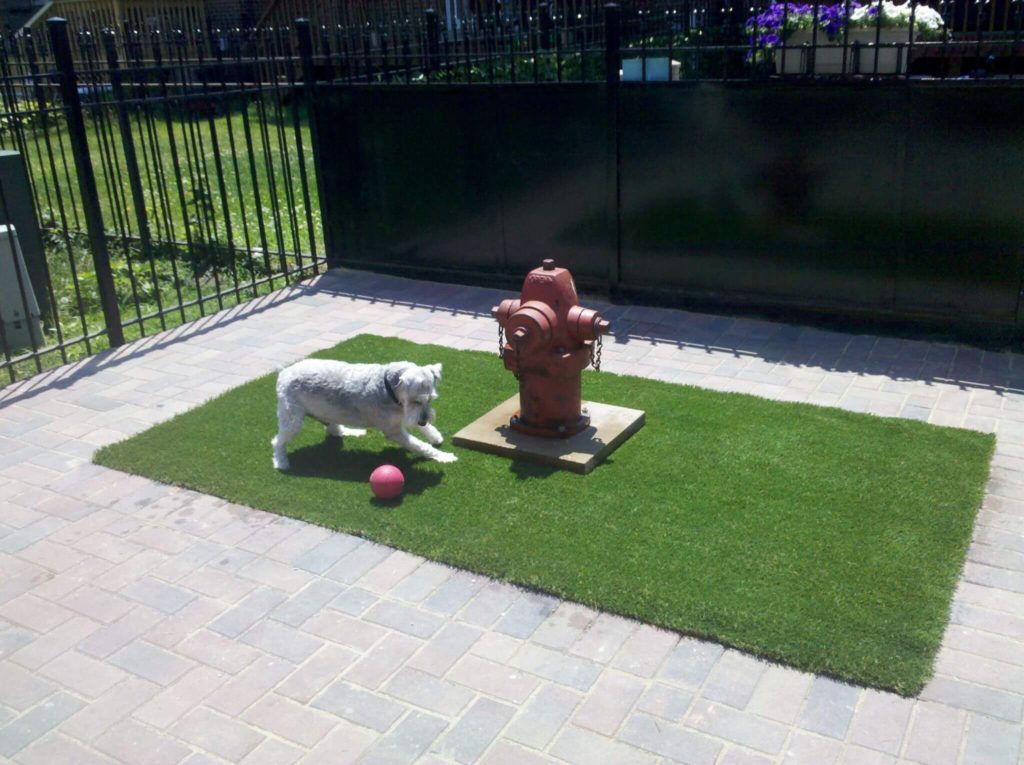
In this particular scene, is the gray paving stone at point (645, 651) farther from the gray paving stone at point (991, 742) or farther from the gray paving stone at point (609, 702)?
the gray paving stone at point (991, 742)

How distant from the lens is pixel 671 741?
3.41 metres

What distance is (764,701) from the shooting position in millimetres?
3584

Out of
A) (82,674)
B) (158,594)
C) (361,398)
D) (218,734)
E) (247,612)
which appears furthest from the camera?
(361,398)

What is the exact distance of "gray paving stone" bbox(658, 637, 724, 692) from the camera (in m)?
3.73

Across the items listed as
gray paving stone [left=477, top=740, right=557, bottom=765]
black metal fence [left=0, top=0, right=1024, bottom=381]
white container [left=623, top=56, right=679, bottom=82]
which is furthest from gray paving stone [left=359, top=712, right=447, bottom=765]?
white container [left=623, top=56, right=679, bottom=82]

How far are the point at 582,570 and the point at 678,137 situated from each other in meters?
4.69

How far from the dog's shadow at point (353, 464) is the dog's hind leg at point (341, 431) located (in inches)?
2.4

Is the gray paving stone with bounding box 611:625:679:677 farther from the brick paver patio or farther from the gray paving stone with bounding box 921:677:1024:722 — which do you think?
the gray paving stone with bounding box 921:677:1024:722

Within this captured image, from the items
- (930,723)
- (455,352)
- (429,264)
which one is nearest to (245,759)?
(930,723)

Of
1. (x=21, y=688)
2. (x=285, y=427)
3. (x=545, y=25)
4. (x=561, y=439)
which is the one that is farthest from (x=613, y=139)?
(x=21, y=688)

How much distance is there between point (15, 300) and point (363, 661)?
5809 millimetres

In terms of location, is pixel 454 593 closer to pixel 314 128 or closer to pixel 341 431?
pixel 341 431

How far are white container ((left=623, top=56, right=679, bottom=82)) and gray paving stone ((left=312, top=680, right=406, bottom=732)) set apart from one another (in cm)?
592

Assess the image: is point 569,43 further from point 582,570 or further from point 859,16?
point 582,570
